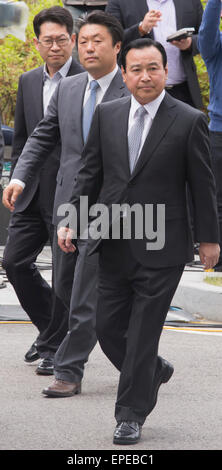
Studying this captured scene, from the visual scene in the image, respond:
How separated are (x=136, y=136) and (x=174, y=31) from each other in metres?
4.55

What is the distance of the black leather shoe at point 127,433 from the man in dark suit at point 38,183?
1.78m

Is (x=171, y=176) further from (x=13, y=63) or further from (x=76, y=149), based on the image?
(x=13, y=63)

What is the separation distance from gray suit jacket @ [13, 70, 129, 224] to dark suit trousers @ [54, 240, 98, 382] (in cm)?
41

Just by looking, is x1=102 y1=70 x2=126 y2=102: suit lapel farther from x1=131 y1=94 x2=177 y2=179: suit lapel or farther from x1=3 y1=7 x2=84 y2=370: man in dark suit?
x1=131 y1=94 x2=177 y2=179: suit lapel

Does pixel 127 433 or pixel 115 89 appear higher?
pixel 115 89

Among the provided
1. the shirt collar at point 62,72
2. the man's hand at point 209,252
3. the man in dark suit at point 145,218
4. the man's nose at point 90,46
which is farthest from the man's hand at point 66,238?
the shirt collar at point 62,72

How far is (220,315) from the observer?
870 centimetres

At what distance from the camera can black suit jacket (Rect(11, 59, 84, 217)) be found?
6.71 metres

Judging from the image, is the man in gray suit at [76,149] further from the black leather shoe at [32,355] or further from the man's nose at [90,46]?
the black leather shoe at [32,355]

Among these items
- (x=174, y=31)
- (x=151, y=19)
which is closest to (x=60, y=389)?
(x=151, y=19)

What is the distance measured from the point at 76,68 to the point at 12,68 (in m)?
13.8

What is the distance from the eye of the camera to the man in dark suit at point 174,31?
9.50 meters

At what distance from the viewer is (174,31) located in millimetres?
9602
